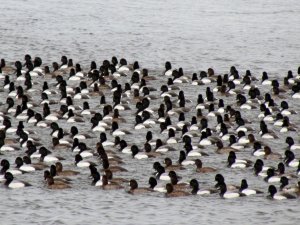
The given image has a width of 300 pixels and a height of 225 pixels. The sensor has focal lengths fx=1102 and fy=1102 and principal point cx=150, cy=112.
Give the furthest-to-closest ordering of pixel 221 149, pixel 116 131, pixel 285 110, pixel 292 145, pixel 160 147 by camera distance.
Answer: pixel 285 110 < pixel 116 131 < pixel 292 145 < pixel 160 147 < pixel 221 149

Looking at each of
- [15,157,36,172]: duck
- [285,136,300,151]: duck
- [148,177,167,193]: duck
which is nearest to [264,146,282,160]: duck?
[285,136,300,151]: duck

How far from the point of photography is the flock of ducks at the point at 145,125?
34.4 meters

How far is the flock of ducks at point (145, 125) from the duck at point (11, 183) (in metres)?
0.03

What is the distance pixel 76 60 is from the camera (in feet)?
182

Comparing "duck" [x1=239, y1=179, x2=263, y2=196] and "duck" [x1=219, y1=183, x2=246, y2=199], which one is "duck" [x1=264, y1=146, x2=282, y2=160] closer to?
"duck" [x1=239, y1=179, x2=263, y2=196]

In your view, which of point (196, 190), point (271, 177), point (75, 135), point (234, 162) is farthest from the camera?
point (75, 135)

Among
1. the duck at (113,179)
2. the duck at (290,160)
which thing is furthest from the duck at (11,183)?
the duck at (290,160)

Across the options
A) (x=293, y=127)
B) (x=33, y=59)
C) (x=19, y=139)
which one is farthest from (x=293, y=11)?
(x=19, y=139)

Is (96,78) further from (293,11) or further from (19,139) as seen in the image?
(293,11)

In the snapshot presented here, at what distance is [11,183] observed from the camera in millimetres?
33969

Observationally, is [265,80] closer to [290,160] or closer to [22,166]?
[290,160]

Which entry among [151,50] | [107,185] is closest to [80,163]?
[107,185]

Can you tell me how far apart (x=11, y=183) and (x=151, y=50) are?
1026 inches

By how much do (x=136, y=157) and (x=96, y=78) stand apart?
Result: 11.7 metres
